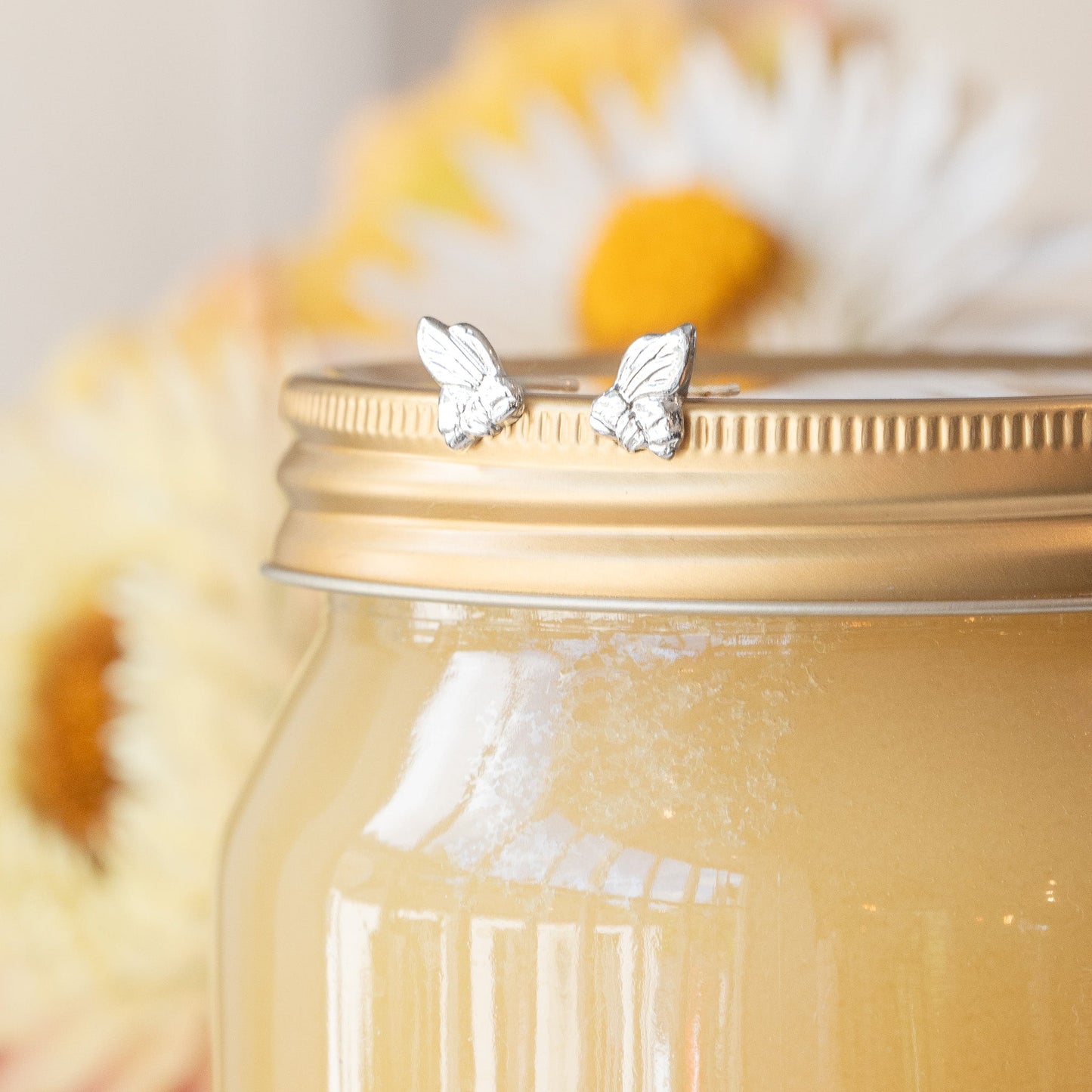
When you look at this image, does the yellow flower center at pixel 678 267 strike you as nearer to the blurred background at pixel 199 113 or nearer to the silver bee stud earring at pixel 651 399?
the blurred background at pixel 199 113

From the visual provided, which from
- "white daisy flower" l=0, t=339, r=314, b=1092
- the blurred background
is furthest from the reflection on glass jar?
the blurred background

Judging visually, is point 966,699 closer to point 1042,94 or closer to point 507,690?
point 507,690

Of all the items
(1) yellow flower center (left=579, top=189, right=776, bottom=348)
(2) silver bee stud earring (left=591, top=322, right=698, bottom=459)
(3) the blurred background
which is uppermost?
(3) the blurred background

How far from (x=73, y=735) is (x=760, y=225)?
30 centimetres

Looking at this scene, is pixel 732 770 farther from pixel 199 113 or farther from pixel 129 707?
pixel 199 113

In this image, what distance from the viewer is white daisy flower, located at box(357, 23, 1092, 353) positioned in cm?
55

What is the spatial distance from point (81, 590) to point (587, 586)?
30 cm

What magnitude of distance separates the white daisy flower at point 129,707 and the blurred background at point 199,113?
0.23ft

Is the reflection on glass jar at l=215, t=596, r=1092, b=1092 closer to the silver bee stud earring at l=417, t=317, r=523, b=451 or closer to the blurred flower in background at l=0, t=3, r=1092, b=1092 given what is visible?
the silver bee stud earring at l=417, t=317, r=523, b=451

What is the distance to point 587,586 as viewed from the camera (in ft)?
0.97

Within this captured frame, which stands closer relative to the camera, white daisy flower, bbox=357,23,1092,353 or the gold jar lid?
the gold jar lid

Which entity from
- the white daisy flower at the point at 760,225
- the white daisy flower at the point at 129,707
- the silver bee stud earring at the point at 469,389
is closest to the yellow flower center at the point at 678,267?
the white daisy flower at the point at 760,225

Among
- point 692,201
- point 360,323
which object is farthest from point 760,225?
point 360,323

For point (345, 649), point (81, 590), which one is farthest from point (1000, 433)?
point (81, 590)
